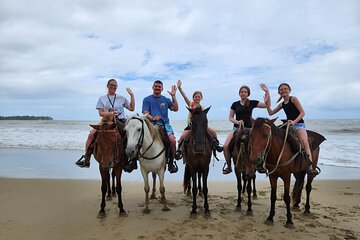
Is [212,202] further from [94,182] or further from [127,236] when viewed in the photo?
[94,182]

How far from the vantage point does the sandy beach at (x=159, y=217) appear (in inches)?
199

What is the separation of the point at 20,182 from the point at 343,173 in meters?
10.9

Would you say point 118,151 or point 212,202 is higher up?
point 118,151

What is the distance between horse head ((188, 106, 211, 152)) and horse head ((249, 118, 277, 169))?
967mm

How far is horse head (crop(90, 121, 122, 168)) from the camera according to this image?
573 cm

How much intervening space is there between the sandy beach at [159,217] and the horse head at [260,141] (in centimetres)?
130

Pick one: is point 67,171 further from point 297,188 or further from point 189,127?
point 297,188

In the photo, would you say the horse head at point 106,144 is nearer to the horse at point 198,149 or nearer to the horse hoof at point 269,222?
the horse at point 198,149

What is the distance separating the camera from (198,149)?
5.64 m

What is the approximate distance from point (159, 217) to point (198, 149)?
161 cm

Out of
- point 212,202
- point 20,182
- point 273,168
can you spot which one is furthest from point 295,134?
point 20,182

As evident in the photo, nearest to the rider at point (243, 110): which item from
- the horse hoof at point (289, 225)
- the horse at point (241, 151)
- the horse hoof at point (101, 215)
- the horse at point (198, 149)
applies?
the horse at point (241, 151)

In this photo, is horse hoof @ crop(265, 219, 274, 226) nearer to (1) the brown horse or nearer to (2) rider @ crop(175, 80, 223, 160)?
(2) rider @ crop(175, 80, 223, 160)

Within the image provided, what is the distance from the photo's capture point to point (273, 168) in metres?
5.38
